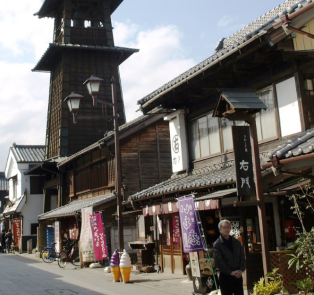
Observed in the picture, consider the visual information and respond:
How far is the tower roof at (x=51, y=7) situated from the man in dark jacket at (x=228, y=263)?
107 feet

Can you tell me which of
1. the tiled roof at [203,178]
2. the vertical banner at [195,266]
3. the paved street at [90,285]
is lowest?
the paved street at [90,285]

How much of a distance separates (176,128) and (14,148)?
30.3 m

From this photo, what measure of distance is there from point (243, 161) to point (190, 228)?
8.47 feet

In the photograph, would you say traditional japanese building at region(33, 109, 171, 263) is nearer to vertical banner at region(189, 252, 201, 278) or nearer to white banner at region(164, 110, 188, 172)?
white banner at region(164, 110, 188, 172)

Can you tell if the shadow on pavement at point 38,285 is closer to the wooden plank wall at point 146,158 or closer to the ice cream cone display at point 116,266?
the ice cream cone display at point 116,266

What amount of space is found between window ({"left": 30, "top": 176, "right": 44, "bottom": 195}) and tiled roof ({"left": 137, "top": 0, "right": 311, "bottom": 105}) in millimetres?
25228

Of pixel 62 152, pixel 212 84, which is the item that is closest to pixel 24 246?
pixel 62 152

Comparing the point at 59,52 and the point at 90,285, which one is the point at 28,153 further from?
the point at 90,285

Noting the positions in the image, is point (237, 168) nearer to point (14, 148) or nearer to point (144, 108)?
point (144, 108)

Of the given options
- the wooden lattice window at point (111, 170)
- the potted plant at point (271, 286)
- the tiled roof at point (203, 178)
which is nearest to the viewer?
the potted plant at point (271, 286)

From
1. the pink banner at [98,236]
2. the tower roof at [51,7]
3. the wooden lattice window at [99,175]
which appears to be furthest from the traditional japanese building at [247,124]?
the tower roof at [51,7]

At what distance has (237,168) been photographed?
983cm

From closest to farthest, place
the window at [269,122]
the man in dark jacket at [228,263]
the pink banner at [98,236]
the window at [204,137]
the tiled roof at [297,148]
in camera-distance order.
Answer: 1. the man in dark jacket at [228,263]
2. the tiled roof at [297,148]
3. the window at [269,122]
4. the window at [204,137]
5. the pink banner at [98,236]

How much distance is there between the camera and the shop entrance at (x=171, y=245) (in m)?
15.7
